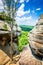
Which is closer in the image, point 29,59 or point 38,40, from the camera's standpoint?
point 38,40

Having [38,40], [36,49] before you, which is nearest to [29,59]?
[36,49]

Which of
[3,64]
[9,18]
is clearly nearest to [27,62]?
[3,64]

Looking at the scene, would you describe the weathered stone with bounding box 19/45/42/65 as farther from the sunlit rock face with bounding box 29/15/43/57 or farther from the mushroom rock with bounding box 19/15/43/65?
the sunlit rock face with bounding box 29/15/43/57

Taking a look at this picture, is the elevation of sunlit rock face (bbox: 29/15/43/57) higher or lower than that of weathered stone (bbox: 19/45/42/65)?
higher

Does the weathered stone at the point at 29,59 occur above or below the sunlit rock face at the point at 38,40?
below

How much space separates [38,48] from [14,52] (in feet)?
23.2

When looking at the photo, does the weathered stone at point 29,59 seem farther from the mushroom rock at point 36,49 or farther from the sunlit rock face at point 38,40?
the sunlit rock face at point 38,40

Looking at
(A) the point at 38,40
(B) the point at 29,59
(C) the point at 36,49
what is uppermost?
(A) the point at 38,40

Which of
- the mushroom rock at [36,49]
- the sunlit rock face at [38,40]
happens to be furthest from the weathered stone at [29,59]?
the sunlit rock face at [38,40]

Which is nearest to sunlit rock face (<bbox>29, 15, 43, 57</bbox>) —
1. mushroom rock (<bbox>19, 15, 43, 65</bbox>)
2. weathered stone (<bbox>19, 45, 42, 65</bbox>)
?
mushroom rock (<bbox>19, 15, 43, 65</bbox>)

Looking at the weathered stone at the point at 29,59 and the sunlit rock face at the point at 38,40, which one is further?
the weathered stone at the point at 29,59

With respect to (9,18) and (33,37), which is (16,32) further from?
(33,37)

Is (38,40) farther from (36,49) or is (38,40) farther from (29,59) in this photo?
(29,59)

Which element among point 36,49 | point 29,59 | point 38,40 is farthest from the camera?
point 29,59
